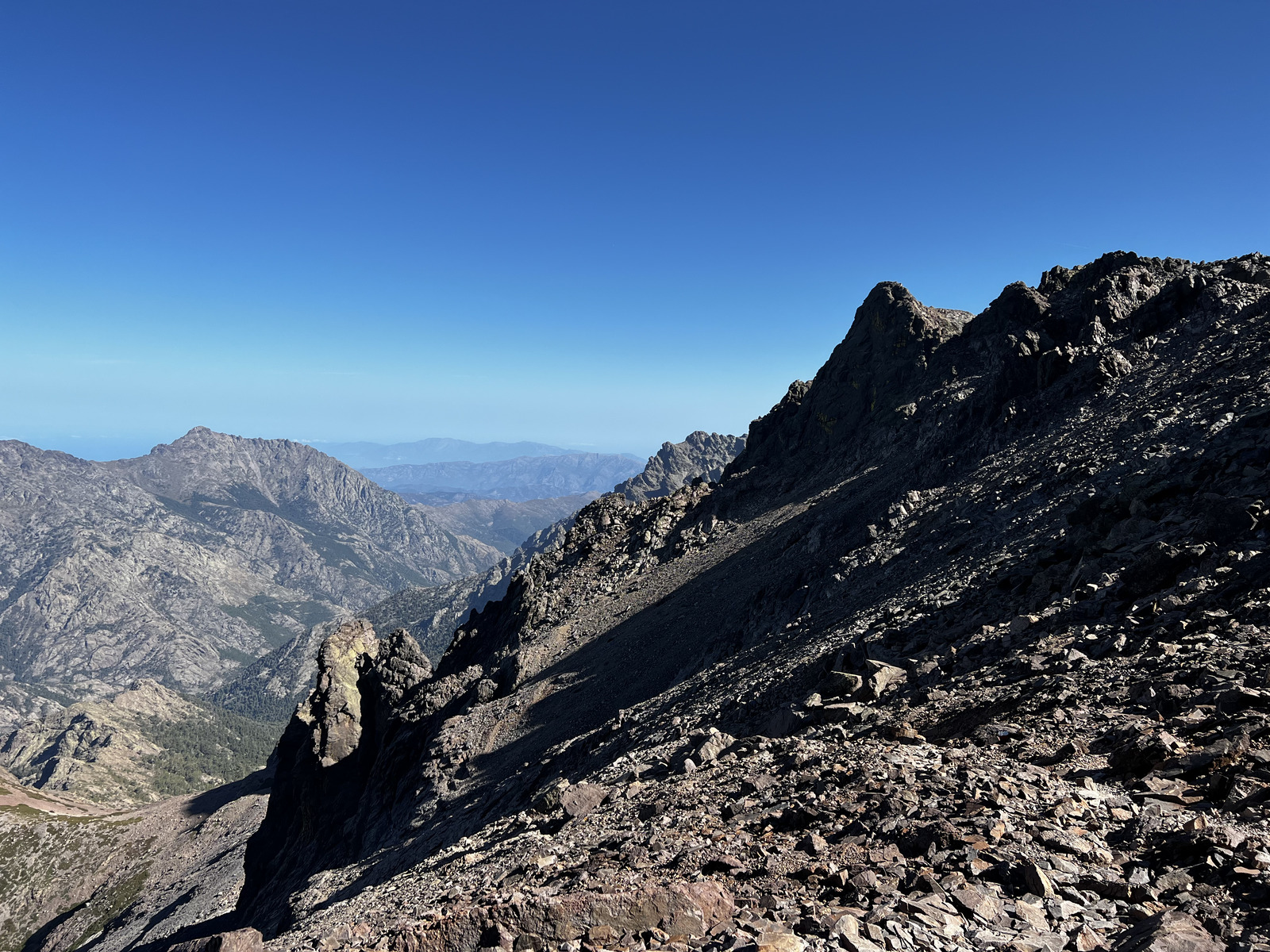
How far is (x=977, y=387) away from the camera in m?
66.0

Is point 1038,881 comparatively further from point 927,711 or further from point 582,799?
point 582,799

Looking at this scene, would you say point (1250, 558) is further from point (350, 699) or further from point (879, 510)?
point (350, 699)

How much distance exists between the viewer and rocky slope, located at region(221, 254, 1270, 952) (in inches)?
390

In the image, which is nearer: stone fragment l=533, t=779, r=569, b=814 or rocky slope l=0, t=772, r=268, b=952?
stone fragment l=533, t=779, r=569, b=814

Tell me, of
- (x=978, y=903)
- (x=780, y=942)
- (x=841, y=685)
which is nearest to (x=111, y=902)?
(x=841, y=685)

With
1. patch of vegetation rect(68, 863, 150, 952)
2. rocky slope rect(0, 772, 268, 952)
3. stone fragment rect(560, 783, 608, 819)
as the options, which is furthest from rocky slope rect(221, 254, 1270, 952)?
patch of vegetation rect(68, 863, 150, 952)

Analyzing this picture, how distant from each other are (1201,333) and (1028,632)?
126 feet

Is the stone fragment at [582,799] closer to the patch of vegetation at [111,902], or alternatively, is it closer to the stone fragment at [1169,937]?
the stone fragment at [1169,937]

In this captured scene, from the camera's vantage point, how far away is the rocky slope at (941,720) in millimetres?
9906

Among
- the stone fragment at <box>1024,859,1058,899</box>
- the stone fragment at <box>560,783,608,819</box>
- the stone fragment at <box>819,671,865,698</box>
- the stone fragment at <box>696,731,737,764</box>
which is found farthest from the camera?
the stone fragment at <box>819,671,865,698</box>

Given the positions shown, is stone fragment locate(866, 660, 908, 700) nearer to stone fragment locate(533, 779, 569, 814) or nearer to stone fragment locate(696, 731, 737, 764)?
stone fragment locate(696, 731, 737, 764)

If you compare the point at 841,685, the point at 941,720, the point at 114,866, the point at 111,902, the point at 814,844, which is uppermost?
the point at 941,720

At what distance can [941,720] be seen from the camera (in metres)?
16.9

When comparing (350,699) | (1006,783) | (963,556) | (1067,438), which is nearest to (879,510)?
(1067,438)
